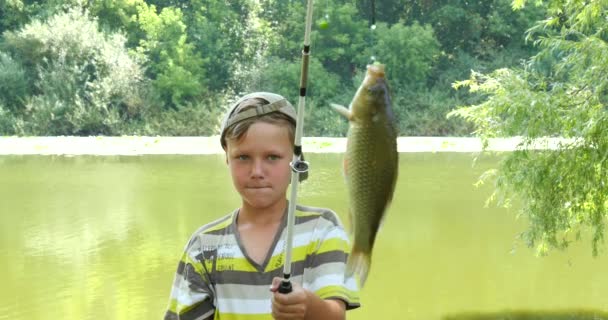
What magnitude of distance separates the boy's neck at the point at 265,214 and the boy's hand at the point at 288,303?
0.27 m

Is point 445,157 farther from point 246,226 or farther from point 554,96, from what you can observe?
point 246,226

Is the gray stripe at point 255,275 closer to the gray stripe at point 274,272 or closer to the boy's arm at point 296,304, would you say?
the gray stripe at point 274,272

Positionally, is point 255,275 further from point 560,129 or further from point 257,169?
point 560,129

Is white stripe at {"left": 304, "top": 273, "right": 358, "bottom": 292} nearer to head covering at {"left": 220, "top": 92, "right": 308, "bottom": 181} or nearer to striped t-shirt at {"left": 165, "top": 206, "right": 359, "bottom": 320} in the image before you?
striped t-shirt at {"left": 165, "top": 206, "right": 359, "bottom": 320}

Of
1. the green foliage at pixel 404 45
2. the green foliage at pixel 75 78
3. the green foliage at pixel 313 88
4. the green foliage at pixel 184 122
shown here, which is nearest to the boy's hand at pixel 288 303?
the green foliage at pixel 404 45

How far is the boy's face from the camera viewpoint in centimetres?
141

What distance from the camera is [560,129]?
17.7ft

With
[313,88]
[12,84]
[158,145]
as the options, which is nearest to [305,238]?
[313,88]

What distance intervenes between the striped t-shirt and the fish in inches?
24.1

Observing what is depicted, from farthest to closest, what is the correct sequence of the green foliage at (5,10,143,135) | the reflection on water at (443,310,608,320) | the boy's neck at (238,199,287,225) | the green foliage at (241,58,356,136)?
the green foliage at (5,10,143,135) → the green foliage at (241,58,356,136) → the reflection on water at (443,310,608,320) → the boy's neck at (238,199,287,225)

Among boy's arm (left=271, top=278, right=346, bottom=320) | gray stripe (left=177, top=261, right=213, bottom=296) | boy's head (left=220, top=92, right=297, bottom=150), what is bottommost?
gray stripe (left=177, top=261, right=213, bottom=296)

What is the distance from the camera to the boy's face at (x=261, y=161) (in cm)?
141

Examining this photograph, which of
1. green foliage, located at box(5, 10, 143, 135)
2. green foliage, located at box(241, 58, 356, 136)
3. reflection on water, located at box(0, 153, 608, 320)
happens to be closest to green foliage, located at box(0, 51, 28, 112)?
green foliage, located at box(5, 10, 143, 135)

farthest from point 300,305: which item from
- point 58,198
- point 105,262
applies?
point 58,198
